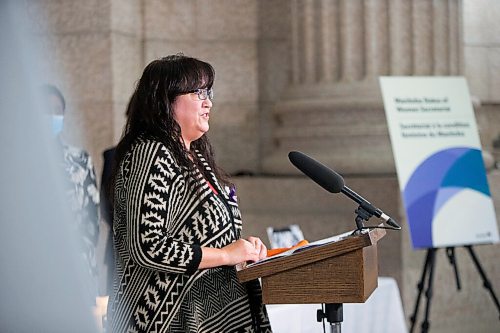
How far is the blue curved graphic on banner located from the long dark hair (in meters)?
2.82

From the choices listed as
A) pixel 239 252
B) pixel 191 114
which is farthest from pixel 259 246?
pixel 191 114

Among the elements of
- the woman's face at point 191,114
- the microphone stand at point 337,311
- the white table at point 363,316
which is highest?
the woman's face at point 191,114

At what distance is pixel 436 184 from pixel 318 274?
301 cm

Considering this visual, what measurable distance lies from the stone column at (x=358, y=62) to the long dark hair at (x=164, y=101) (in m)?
3.90

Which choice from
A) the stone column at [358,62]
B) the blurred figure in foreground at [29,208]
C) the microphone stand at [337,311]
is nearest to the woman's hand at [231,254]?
the microphone stand at [337,311]

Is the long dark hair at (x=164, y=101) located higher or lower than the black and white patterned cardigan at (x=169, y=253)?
higher

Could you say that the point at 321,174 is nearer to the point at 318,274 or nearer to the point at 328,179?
the point at 328,179

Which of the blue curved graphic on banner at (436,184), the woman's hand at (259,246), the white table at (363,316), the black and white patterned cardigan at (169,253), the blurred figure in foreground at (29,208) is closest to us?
the blurred figure in foreground at (29,208)

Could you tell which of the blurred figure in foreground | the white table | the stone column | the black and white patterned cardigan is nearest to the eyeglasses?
the black and white patterned cardigan

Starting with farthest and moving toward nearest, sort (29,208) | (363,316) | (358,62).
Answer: (358,62), (363,316), (29,208)

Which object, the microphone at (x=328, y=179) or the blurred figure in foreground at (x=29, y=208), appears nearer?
the blurred figure in foreground at (x=29, y=208)

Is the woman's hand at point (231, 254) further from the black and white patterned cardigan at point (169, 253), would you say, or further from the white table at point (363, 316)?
the white table at point (363, 316)

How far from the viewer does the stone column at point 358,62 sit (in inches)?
240

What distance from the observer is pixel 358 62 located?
6.15m
